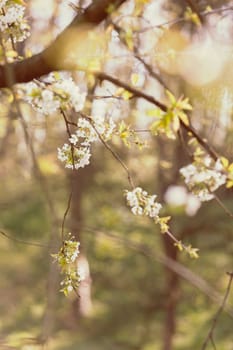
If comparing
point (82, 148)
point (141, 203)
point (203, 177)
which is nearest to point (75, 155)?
point (82, 148)

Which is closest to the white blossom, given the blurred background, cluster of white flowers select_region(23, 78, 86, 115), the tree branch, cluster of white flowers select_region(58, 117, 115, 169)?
cluster of white flowers select_region(23, 78, 86, 115)

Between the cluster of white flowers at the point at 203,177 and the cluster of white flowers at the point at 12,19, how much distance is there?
932mm

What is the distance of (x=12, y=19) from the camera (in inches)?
101

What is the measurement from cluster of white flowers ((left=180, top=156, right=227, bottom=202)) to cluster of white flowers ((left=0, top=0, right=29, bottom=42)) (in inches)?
36.7

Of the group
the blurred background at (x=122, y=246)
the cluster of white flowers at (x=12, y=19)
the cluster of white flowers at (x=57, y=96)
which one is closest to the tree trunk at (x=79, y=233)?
the blurred background at (x=122, y=246)

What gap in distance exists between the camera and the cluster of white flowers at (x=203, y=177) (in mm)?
2453

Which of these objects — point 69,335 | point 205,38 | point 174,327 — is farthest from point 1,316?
point 205,38

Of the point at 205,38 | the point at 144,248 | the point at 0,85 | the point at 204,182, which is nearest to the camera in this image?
the point at 144,248

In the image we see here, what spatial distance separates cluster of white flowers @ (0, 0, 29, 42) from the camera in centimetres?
254

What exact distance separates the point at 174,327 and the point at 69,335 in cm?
188

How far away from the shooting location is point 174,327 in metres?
7.92

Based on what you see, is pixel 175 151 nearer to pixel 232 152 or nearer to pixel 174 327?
pixel 174 327

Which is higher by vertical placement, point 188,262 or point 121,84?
point 188,262

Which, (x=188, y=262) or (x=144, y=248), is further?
(x=188, y=262)
